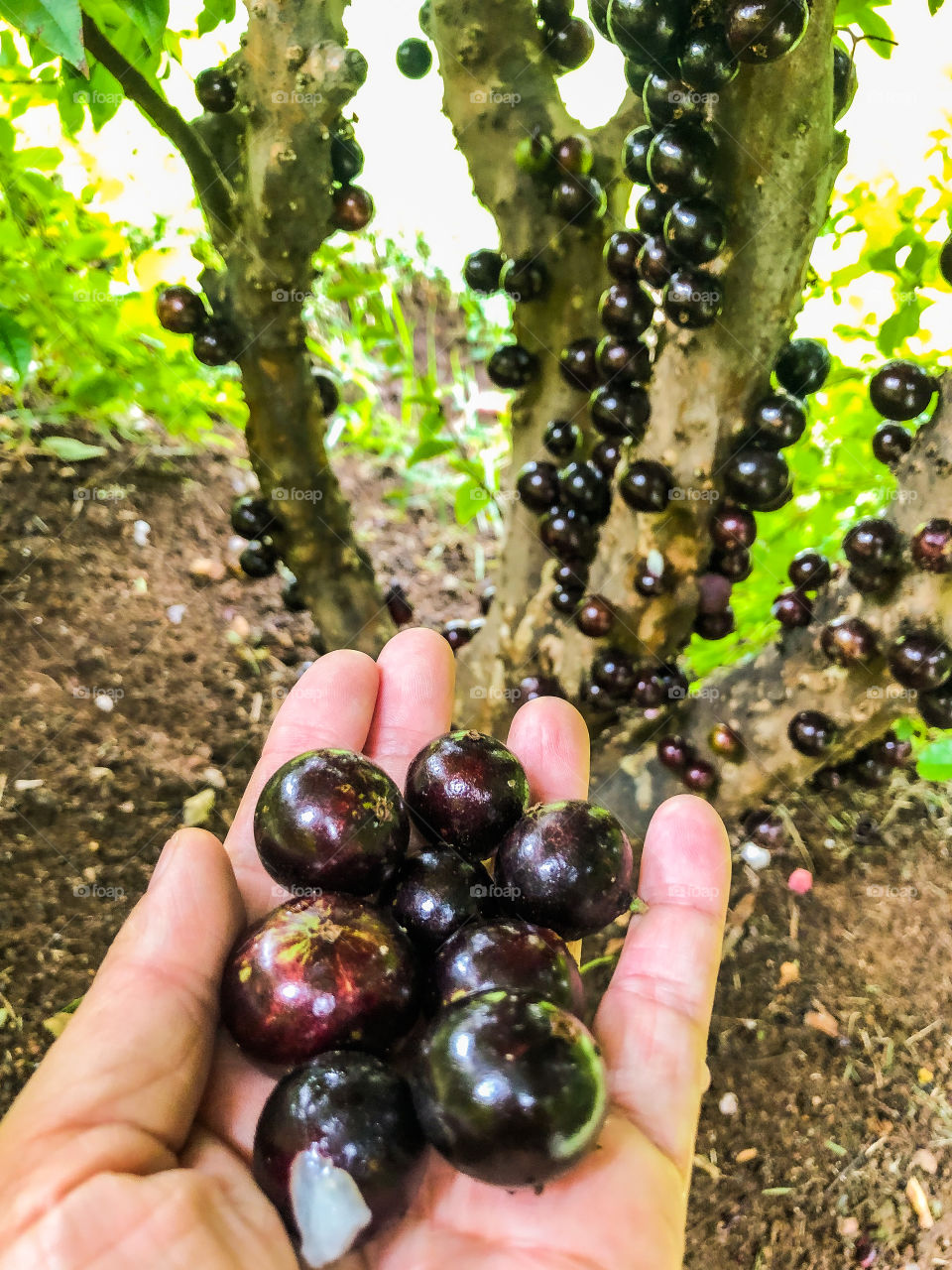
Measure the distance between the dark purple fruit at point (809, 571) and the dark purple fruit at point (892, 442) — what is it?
22 centimetres

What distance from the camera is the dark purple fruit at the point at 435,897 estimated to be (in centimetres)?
129

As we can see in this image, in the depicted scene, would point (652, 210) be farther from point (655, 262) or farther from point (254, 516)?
point (254, 516)

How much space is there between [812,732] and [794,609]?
233 millimetres

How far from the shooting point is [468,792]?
1.38 metres

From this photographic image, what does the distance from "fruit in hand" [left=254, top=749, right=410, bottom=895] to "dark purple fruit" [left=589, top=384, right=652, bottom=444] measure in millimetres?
895

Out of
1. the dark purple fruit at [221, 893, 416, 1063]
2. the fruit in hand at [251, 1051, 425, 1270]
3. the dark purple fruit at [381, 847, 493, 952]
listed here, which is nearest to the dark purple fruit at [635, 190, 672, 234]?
the dark purple fruit at [381, 847, 493, 952]

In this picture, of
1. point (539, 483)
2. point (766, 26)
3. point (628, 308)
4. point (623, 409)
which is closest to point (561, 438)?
point (539, 483)

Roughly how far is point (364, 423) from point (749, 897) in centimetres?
231

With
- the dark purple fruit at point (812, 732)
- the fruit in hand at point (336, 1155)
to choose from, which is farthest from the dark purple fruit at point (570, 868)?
the dark purple fruit at point (812, 732)

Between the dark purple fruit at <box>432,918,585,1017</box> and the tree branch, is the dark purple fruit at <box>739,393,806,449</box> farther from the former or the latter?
the tree branch

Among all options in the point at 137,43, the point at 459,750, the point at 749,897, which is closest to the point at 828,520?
the point at 749,897

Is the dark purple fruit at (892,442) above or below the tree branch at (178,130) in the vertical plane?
below

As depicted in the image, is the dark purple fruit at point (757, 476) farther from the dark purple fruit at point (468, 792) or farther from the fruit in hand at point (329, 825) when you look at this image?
the fruit in hand at point (329, 825)

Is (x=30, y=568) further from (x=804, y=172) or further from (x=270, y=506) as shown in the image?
(x=804, y=172)
